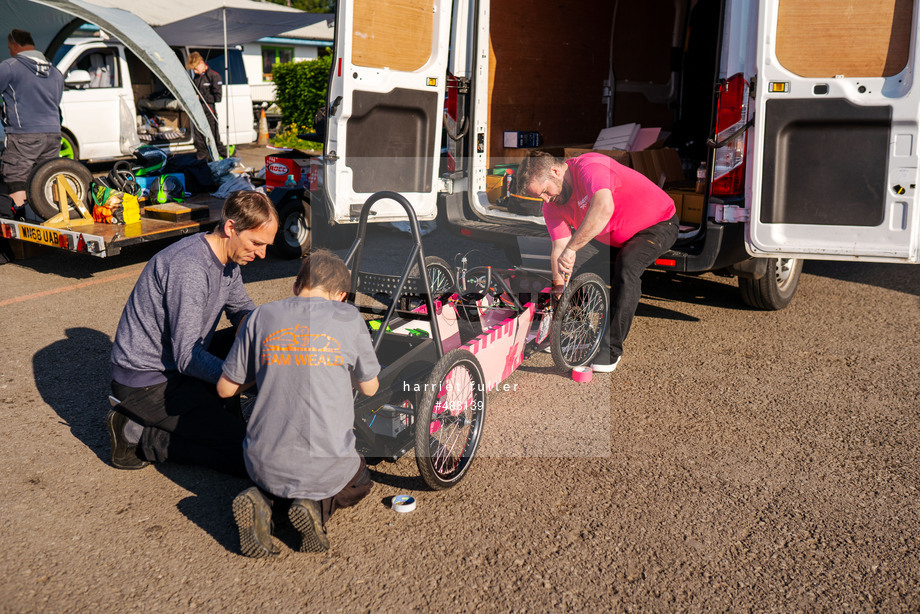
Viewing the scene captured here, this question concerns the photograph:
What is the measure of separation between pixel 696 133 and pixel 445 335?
557cm

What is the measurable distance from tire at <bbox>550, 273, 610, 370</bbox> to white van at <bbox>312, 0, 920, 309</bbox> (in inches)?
19.9

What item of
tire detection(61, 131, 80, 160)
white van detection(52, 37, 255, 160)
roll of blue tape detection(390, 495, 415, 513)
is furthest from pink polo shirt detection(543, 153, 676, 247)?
tire detection(61, 131, 80, 160)

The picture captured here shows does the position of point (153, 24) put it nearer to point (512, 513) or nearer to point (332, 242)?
point (332, 242)

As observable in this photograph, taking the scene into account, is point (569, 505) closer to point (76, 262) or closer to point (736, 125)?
point (736, 125)

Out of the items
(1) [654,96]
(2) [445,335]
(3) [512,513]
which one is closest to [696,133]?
(1) [654,96]

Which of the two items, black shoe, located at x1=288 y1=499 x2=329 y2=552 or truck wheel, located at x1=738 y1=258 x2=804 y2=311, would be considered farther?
truck wheel, located at x1=738 y1=258 x2=804 y2=311

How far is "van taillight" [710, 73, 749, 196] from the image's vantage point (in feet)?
15.6

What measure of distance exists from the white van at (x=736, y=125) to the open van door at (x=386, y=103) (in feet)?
0.03

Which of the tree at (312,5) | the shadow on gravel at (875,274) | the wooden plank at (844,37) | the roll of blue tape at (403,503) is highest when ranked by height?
the tree at (312,5)

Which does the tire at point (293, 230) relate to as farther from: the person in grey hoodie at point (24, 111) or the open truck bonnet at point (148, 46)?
the person in grey hoodie at point (24, 111)

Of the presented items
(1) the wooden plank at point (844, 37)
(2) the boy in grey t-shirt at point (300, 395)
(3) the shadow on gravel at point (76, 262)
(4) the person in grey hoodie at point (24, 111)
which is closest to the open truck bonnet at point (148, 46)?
(4) the person in grey hoodie at point (24, 111)

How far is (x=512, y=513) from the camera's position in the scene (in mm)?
3383

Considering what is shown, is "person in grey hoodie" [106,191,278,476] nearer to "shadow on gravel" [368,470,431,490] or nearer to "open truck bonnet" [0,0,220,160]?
"shadow on gravel" [368,470,431,490]

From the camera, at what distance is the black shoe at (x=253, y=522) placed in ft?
9.56
